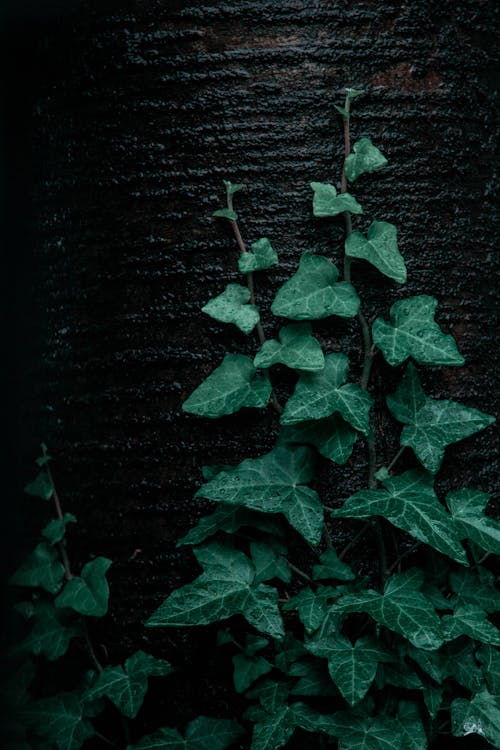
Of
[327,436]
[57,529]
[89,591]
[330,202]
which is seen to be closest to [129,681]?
[89,591]

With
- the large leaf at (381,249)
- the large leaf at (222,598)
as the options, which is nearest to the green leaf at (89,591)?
the large leaf at (222,598)

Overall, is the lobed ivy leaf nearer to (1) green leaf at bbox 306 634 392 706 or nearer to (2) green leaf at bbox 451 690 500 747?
(1) green leaf at bbox 306 634 392 706

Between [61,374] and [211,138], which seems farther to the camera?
[61,374]

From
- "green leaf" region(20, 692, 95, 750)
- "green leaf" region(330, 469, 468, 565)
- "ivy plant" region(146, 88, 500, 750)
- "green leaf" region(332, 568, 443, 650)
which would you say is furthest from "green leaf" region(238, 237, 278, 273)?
"green leaf" region(20, 692, 95, 750)

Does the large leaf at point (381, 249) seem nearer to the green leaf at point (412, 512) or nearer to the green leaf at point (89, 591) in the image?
the green leaf at point (412, 512)

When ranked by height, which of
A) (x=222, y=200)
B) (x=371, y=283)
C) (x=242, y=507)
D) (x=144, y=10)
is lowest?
(x=242, y=507)

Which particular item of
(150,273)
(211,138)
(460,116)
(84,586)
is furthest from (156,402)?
(460,116)

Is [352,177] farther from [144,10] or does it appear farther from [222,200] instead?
[144,10]
